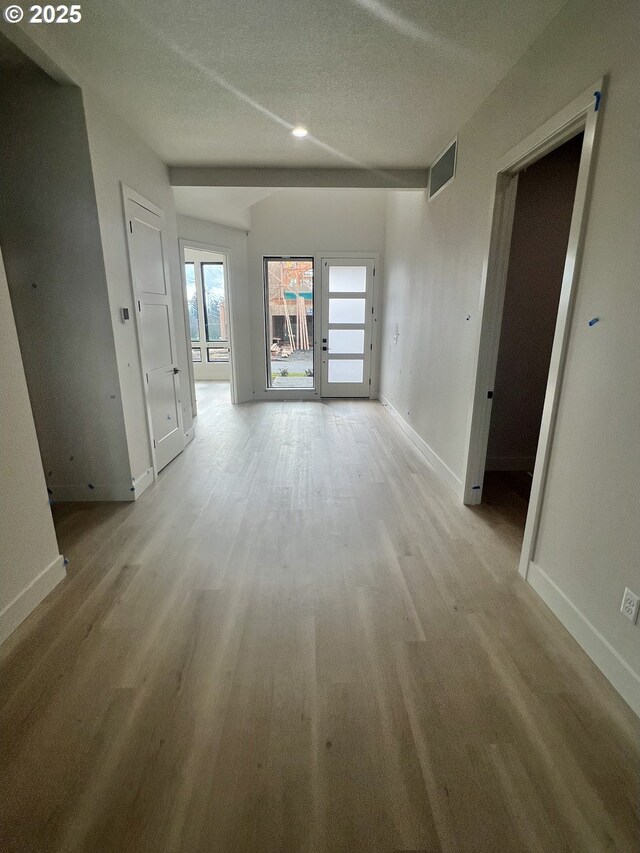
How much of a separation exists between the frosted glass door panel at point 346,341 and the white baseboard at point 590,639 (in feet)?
16.3

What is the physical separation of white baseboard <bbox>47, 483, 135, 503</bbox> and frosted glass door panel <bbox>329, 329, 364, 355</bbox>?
14.0 feet

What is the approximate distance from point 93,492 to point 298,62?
3232 mm

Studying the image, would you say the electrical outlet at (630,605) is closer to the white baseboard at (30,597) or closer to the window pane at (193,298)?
the white baseboard at (30,597)

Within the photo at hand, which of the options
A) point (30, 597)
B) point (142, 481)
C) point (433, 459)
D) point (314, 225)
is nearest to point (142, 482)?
point (142, 481)

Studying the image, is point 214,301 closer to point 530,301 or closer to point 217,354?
point 217,354

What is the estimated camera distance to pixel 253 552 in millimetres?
2422

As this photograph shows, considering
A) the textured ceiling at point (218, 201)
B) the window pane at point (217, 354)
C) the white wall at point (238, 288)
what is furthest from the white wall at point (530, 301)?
the window pane at point (217, 354)

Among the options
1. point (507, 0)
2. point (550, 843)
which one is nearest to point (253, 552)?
point (550, 843)

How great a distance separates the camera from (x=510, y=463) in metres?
3.73

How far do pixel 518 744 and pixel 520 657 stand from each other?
40 centimetres

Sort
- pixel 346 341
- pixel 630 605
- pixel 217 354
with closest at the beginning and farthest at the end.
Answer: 1. pixel 630 605
2. pixel 346 341
3. pixel 217 354

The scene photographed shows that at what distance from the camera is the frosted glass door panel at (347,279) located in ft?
20.6

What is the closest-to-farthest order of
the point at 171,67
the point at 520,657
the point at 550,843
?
the point at 550,843 → the point at 520,657 → the point at 171,67

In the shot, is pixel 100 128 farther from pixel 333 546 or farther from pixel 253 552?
pixel 333 546
